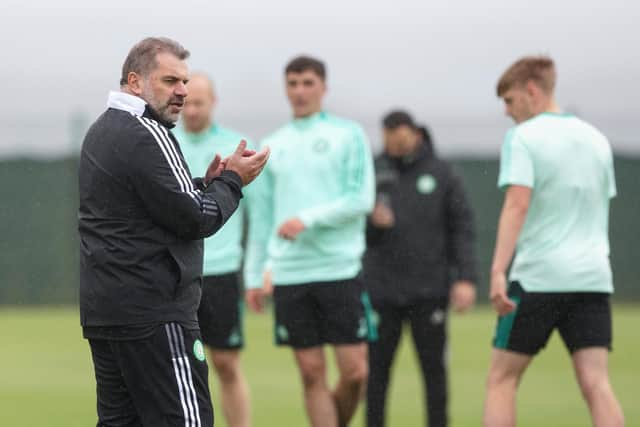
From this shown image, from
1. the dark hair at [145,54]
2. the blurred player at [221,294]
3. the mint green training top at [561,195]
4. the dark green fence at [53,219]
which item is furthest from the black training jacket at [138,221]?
the dark green fence at [53,219]

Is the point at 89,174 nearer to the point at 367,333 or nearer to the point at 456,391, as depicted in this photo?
the point at 367,333

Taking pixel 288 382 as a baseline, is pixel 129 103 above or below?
above

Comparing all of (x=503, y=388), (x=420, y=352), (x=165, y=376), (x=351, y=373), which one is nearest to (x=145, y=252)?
(x=165, y=376)

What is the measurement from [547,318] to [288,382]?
17.1 feet

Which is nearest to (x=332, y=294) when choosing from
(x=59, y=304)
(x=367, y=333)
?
(x=367, y=333)

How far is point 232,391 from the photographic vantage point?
750 cm

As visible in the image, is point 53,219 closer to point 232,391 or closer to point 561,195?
point 232,391

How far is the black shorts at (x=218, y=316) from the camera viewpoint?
7.49 metres

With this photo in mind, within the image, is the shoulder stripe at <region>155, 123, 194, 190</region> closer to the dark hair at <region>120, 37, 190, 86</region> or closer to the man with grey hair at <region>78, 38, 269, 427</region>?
the man with grey hair at <region>78, 38, 269, 427</region>

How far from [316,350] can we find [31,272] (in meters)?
13.9

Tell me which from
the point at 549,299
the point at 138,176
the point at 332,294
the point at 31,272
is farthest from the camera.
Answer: the point at 31,272

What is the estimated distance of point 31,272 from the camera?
20328mm

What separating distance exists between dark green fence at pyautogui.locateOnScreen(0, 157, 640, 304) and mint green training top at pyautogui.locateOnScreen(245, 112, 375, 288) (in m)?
12.9

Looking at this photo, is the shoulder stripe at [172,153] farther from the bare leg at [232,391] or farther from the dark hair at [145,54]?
the bare leg at [232,391]
